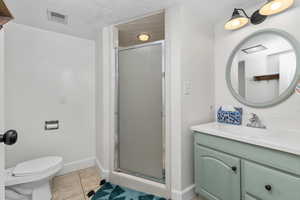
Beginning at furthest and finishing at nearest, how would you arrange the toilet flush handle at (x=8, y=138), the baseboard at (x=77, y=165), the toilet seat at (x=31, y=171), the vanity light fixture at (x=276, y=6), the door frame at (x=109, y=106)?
the baseboard at (x=77, y=165) → the door frame at (x=109, y=106) → the toilet seat at (x=31, y=171) → the vanity light fixture at (x=276, y=6) → the toilet flush handle at (x=8, y=138)

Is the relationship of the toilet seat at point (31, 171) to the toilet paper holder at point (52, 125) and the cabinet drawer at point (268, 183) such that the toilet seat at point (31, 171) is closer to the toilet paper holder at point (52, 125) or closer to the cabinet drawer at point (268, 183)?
the toilet paper holder at point (52, 125)

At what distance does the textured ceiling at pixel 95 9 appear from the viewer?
1.50m

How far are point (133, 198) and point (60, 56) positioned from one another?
7.17 feet

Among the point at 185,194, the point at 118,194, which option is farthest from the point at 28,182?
the point at 185,194

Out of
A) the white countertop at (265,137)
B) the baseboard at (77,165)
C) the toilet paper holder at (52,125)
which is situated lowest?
the baseboard at (77,165)

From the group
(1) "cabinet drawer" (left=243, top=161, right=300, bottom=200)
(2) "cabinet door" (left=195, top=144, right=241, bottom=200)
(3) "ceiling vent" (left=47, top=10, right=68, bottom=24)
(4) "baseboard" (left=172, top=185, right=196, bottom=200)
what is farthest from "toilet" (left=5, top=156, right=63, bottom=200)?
(1) "cabinet drawer" (left=243, top=161, right=300, bottom=200)

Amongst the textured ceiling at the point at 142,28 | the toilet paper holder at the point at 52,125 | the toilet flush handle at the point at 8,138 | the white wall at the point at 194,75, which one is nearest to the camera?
the toilet flush handle at the point at 8,138

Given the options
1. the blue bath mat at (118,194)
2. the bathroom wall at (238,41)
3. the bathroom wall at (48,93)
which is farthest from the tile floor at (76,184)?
the bathroom wall at (238,41)

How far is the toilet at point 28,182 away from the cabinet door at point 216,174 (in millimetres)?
1631

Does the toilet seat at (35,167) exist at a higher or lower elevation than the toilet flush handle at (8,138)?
lower

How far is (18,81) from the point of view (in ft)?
6.26

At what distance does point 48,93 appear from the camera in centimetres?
211

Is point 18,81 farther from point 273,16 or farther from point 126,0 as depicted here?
point 273,16

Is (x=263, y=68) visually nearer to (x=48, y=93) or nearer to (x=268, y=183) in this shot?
(x=268, y=183)
